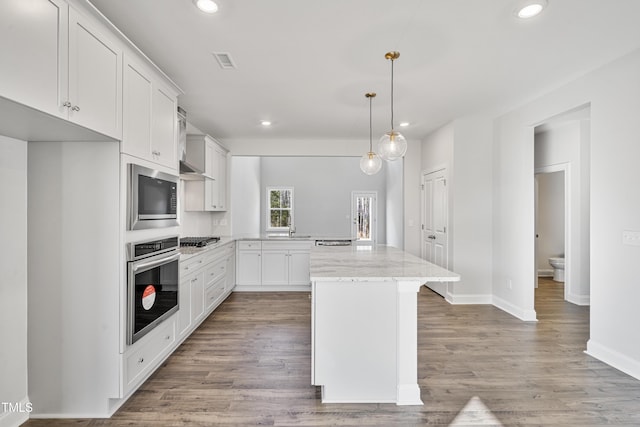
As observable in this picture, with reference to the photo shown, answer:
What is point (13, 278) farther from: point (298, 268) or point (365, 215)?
point (365, 215)

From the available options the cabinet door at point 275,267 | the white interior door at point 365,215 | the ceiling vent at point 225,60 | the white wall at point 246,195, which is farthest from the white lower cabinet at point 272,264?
the white interior door at point 365,215

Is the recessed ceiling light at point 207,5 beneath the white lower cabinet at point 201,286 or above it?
above

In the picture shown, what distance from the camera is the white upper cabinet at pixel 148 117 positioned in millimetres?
2168

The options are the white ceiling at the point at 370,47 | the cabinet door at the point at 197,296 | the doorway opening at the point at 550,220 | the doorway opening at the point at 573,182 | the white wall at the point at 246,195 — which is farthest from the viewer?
the white wall at the point at 246,195

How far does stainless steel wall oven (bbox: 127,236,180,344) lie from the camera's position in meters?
2.14

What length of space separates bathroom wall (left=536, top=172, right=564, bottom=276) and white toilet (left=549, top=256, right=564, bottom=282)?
259mm

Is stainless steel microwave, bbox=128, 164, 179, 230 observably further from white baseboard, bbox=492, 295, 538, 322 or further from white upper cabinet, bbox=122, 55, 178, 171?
white baseboard, bbox=492, 295, 538, 322

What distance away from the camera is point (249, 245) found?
5.37m

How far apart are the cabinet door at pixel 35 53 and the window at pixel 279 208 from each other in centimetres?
816

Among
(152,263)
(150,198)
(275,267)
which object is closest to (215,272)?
(275,267)

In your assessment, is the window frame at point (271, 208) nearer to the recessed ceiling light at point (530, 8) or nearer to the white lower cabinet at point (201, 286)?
the white lower cabinet at point (201, 286)

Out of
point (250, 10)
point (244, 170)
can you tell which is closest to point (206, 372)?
point (250, 10)

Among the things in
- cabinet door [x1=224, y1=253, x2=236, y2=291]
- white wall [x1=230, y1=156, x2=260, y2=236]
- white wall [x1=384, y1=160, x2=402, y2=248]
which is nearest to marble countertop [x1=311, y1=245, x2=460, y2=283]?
cabinet door [x1=224, y1=253, x2=236, y2=291]

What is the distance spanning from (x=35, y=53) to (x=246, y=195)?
6492 mm
